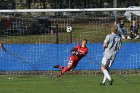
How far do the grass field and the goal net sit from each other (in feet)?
4.41

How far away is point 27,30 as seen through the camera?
27484mm

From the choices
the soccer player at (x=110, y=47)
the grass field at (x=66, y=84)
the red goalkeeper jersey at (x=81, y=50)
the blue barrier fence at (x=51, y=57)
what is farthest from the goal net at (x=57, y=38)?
the soccer player at (x=110, y=47)

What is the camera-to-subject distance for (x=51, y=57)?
25.4 m

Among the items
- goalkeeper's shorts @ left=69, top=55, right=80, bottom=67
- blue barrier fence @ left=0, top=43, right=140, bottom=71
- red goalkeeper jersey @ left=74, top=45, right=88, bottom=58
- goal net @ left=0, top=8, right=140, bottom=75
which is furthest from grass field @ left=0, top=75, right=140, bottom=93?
goal net @ left=0, top=8, right=140, bottom=75

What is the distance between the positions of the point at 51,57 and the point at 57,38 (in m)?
1.57

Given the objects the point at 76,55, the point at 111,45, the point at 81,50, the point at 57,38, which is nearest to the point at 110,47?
the point at 111,45

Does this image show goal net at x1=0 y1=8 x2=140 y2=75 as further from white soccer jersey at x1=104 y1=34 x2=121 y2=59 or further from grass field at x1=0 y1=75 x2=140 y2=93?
white soccer jersey at x1=104 y1=34 x2=121 y2=59

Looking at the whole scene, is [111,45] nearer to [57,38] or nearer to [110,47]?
[110,47]

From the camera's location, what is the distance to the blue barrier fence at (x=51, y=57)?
25.1 metres

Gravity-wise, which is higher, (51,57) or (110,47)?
(110,47)

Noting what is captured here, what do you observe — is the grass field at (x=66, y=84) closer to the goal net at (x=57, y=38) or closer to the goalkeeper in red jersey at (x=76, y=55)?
the goalkeeper in red jersey at (x=76, y=55)

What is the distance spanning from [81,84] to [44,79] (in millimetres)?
2690

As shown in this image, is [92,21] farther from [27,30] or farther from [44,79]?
[44,79]

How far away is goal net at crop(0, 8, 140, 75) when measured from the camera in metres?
25.1
